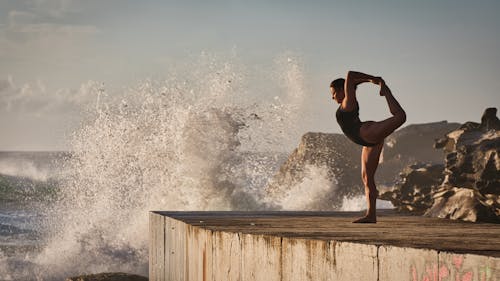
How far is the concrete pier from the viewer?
4883mm

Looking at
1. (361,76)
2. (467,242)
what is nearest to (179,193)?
(361,76)

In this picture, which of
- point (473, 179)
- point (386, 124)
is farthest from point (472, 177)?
point (386, 124)

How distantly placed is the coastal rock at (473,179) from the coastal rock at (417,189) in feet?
2.91

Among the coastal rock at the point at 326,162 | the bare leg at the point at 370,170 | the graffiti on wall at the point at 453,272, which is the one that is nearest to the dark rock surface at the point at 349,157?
the coastal rock at the point at 326,162

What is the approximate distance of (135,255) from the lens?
22.8 m

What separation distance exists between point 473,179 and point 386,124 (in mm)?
1782

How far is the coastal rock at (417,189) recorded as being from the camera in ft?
36.6

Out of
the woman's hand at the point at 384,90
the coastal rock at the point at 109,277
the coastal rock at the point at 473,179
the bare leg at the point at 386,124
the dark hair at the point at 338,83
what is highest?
the dark hair at the point at 338,83

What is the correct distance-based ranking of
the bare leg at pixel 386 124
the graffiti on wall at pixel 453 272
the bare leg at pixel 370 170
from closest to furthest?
the graffiti on wall at pixel 453 272, the bare leg at pixel 386 124, the bare leg at pixel 370 170

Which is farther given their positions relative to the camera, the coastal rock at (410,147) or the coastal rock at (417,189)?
the coastal rock at (410,147)

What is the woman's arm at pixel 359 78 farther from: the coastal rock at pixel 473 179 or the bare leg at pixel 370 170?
the coastal rock at pixel 473 179

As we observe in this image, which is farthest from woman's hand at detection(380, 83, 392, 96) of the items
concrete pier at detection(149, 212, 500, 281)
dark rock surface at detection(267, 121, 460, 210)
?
dark rock surface at detection(267, 121, 460, 210)

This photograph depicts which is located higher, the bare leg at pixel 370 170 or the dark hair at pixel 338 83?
the dark hair at pixel 338 83

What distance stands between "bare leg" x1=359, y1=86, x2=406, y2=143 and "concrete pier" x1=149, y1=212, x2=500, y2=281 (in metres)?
0.73
